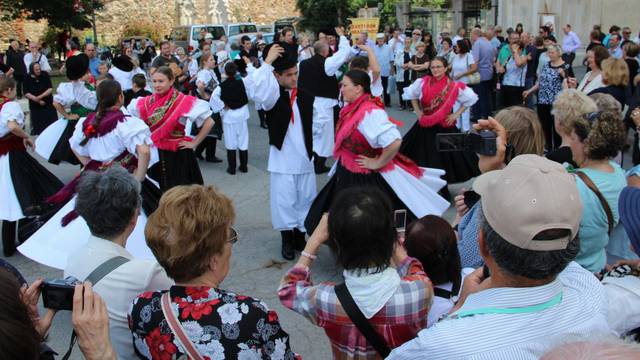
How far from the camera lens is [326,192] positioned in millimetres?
4891

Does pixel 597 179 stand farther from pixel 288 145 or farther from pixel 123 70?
pixel 123 70

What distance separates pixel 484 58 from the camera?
38.5ft

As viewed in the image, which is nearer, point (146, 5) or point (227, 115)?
point (227, 115)

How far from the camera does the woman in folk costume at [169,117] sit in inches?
209

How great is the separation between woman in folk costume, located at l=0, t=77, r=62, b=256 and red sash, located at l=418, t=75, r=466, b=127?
4.03 meters

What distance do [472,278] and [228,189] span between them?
617 centimetres

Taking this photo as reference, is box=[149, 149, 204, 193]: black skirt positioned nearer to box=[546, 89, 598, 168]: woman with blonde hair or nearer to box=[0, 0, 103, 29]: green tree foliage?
box=[546, 89, 598, 168]: woman with blonde hair

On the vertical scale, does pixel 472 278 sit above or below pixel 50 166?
above

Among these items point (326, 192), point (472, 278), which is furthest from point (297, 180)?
point (472, 278)

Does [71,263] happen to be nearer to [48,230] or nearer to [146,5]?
[48,230]

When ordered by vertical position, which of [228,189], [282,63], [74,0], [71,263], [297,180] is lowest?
[228,189]

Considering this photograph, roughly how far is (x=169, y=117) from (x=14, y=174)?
5.16 ft

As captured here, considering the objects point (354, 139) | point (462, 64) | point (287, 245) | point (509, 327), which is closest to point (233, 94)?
point (287, 245)

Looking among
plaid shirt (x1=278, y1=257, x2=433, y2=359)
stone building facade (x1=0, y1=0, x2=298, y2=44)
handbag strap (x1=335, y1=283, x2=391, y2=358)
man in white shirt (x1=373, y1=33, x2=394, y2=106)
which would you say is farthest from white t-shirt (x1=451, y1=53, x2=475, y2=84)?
stone building facade (x1=0, y1=0, x2=298, y2=44)
